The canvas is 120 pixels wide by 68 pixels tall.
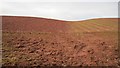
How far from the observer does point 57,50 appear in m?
11.8

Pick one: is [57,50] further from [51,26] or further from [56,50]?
[51,26]

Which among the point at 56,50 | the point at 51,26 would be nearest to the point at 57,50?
the point at 56,50

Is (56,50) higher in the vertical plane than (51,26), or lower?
lower

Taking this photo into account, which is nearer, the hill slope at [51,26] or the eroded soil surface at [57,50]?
the eroded soil surface at [57,50]

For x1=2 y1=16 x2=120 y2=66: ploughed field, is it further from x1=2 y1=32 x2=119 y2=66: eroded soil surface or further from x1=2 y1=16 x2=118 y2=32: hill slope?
x1=2 y1=16 x2=118 y2=32: hill slope

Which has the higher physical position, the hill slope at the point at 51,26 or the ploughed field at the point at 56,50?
the hill slope at the point at 51,26

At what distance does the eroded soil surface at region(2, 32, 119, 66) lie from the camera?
10.4 metres

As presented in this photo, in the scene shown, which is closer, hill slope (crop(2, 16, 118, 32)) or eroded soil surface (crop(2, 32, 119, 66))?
eroded soil surface (crop(2, 32, 119, 66))

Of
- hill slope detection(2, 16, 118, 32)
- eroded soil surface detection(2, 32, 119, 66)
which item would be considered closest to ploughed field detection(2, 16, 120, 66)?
eroded soil surface detection(2, 32, 119, 66)

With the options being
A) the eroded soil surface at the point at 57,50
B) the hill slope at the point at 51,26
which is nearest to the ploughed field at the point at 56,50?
the eroded soil surface at the point at 57,50

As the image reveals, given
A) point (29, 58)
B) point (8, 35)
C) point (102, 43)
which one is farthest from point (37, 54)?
point (102, 43)

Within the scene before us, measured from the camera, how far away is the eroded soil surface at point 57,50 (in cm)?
1036

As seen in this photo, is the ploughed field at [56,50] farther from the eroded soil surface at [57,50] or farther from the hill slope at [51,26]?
the hill slope at [51,26]

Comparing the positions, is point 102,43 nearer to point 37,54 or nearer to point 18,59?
point 37,54
